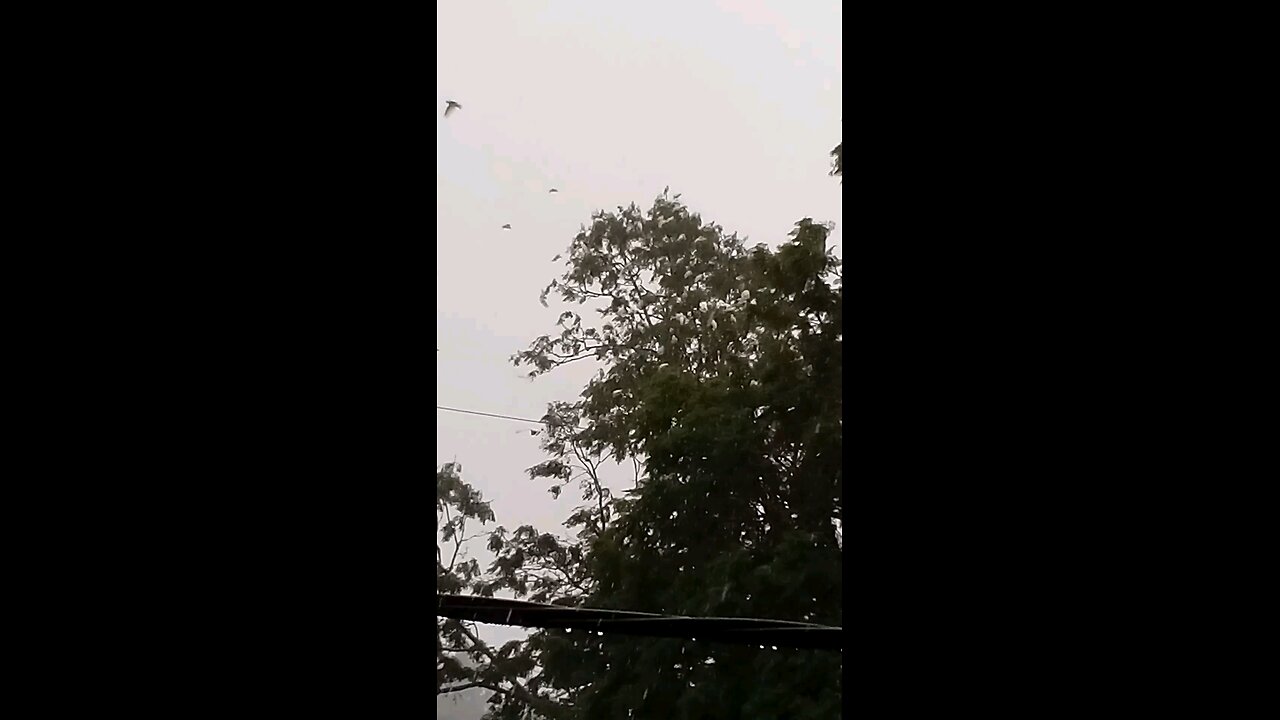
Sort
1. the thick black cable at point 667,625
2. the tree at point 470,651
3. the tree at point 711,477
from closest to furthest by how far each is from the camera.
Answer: the thick black cable at point 667,625, the tree at point 711,477, the tree at point 470,651

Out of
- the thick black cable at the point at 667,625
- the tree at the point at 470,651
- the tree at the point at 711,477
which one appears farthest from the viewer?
the tree at the point at 470,651

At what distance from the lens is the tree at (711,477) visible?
337cm

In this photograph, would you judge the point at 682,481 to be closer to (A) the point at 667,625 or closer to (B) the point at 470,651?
(B) the point at 470,651

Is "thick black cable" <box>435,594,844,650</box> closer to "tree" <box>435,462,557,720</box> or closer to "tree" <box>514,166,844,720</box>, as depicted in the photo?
"tree" <box>514,166,844,720</box>

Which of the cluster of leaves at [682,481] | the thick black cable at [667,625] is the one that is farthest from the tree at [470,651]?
the thick black cable at [667,625]

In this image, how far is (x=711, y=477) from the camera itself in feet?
11.6

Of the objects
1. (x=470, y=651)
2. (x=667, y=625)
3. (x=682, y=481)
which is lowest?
(x=470, y=651)

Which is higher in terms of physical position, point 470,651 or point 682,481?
point 682,481

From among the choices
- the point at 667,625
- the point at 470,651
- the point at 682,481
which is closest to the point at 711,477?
the point at 682,481

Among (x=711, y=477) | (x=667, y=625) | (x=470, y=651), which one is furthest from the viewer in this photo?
(x=470, y=651)

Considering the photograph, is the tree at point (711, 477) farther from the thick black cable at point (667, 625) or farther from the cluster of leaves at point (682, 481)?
the thick black cable at point (667, 625)
